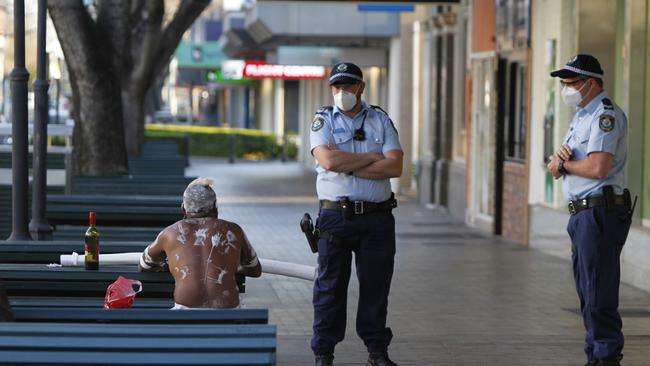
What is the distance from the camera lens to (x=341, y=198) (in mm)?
8820

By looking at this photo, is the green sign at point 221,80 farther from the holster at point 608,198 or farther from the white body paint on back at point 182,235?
the white body paint on back at point 182,235

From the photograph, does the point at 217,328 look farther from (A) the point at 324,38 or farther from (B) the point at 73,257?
(A) the point at 324,38

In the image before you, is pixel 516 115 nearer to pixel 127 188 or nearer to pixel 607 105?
pixel 127 188

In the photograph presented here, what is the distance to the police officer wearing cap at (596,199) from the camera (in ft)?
29.1

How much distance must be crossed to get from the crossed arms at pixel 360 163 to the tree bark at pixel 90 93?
28.2ft

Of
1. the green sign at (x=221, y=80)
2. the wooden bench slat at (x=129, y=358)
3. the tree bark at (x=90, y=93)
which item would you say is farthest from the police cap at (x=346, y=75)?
the green sign at (x=221, y=80)

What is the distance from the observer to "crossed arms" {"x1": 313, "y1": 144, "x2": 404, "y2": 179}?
872 centimetres

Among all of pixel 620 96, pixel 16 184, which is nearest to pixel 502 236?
pixel 620 96

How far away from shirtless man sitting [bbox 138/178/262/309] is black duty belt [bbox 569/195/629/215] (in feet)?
7.07

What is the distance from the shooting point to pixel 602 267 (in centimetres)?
891

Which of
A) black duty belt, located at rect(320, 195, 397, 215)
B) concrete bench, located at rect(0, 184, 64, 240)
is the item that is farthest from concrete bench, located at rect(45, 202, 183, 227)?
black duty belt, located at rect(320, 195, 397, 215)

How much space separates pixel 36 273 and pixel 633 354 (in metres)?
3.90

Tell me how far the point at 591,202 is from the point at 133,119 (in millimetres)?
18627

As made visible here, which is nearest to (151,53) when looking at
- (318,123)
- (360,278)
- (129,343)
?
(318,123)
